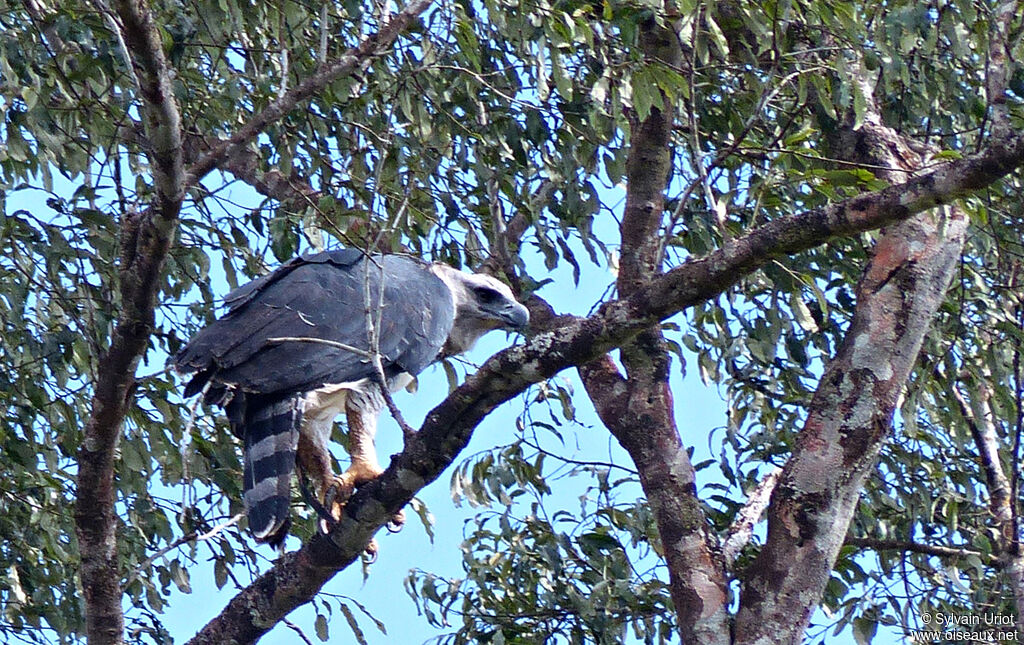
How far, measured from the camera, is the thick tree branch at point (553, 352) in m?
2.28

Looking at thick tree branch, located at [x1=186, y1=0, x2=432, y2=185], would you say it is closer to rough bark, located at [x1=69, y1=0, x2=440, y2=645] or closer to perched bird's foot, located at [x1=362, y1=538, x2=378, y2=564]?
rough bark, located at [x1=69, y1=0, x2=440, y2=645]

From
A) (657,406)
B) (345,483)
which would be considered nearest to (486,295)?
(345,483)

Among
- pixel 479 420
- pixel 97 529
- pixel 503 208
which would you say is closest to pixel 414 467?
pixel 479 420

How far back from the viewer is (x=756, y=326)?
12.6 feet

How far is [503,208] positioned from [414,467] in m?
1.59

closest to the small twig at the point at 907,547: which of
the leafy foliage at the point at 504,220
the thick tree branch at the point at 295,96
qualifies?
the leafy foliage at the point at 504,220

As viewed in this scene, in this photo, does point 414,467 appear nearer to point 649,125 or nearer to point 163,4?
point 649,125

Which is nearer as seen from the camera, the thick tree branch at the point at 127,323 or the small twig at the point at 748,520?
the thick tree branch at the point at 127,323

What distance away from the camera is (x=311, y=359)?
11.2 ft

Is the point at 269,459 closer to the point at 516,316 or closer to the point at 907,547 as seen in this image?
the point at 516,316

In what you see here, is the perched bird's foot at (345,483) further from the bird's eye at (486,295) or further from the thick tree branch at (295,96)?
the thick tree branch at (295,96)

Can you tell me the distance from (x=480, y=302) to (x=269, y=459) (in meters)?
1.48

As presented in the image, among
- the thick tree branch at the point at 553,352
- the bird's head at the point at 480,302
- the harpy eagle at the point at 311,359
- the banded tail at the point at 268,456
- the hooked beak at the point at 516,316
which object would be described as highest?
the bird's head at the point at 480,302

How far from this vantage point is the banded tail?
315 cm
